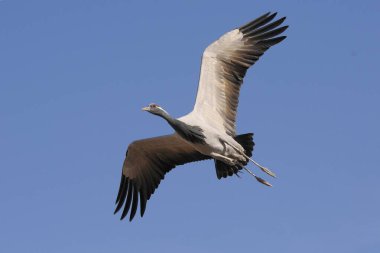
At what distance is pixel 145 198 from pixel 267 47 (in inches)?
137

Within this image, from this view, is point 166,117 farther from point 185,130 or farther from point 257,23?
point 257,23

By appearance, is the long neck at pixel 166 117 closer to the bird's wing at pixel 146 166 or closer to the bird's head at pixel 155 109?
the bird's head at pixel 155 109

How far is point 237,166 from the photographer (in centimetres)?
1152

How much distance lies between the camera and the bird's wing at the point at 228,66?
11.7 m

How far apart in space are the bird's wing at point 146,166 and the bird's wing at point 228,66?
2.87 ft

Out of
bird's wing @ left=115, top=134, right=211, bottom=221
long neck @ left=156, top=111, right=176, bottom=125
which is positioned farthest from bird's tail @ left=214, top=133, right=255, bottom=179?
long neck @ left=156, top=111, right=176, bottom=125

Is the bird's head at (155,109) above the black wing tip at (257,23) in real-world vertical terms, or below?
below

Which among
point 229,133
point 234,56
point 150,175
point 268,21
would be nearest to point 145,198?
point 150,175

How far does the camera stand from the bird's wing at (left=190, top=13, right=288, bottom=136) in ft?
38.3

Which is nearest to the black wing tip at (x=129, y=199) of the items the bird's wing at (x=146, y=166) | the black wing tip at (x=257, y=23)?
the bird's wing at (x=146, y=166)

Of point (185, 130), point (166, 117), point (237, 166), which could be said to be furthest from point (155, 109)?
point (237, 166)

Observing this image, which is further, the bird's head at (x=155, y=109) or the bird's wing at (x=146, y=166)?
the bird's wing at (x=146, y=166)

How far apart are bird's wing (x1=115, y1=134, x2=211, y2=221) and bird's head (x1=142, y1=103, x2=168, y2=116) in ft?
3.83

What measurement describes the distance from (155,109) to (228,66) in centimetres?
172
